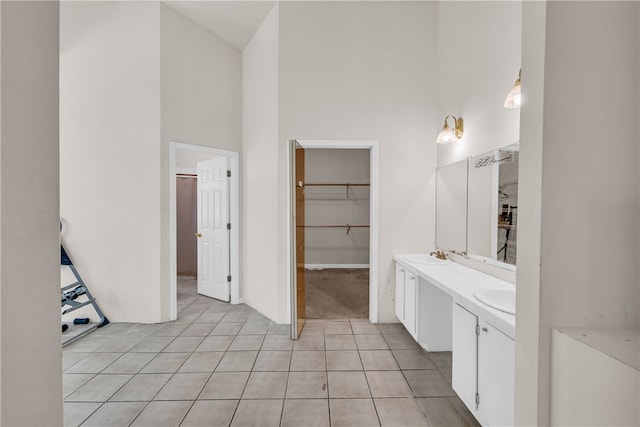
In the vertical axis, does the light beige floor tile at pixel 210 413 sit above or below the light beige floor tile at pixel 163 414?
above

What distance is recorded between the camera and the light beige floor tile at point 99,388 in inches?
78.9

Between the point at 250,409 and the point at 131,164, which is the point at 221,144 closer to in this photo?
the point at 131,164

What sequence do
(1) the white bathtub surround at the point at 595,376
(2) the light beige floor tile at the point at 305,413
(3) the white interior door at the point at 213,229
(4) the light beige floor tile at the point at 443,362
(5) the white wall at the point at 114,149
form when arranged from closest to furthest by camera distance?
(1) the white bathtub surround at the point at 595,376, (2) the light beige floor tile at the point at 305,413, (4) the light beige floor tile at the point at 443,362, (5) the white wall at the point at 114,149, (3) the white interior door at the point at 213,229

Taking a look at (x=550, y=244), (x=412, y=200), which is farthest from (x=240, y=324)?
(x=550, y=244)

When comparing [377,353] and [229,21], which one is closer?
[377,353]

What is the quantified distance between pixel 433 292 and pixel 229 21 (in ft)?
12.3

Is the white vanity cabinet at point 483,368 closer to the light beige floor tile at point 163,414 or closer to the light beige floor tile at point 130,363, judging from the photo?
the light beige floor tile at point 163,414

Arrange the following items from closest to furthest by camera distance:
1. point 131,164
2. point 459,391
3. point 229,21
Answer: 1. point 459,391
2. point 131,164
3. point 229,21

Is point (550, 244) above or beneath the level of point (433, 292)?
above

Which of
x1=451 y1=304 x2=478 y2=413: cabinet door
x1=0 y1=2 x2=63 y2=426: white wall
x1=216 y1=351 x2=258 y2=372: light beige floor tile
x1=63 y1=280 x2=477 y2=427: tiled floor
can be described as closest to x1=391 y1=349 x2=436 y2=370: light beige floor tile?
x1=63 y1=280 x2=477 y2=427: tiled floor

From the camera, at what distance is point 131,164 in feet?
10.4

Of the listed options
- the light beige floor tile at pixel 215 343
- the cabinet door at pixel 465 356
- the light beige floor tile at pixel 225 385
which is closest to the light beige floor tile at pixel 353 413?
the cabinet door at pixel 465 356

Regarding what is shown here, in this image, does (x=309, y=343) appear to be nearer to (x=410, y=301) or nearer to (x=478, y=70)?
(x=410, y=301)

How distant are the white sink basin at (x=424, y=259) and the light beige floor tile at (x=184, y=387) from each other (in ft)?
6.97
